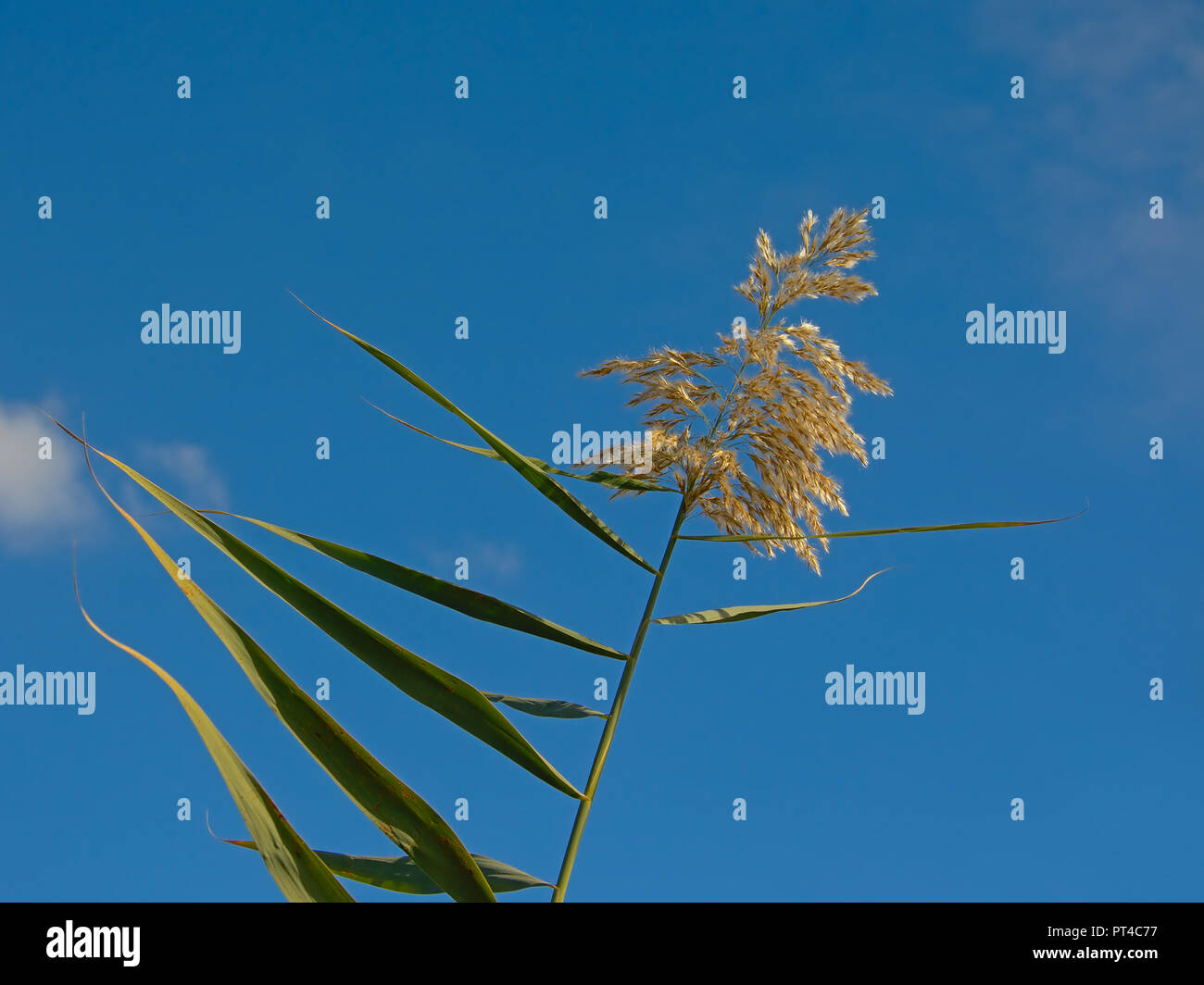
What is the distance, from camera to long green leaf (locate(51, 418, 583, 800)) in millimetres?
1208

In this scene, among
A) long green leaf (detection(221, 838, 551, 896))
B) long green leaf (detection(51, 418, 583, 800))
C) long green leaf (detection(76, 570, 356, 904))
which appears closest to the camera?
long green leaf (detection(76, 570, 356, 904))

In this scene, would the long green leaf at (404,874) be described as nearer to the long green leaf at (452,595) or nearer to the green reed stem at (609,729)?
the green reed stem at (609,729)

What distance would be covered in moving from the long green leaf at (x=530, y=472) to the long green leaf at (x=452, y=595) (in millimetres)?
204

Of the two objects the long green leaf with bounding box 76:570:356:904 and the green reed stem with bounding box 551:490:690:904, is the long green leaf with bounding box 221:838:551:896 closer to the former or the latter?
the green reed stem with bounding box 551:490:690:904

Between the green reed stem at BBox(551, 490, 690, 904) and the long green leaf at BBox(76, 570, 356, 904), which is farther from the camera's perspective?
the green reed stem at BBox(551, 490, 690, 904)

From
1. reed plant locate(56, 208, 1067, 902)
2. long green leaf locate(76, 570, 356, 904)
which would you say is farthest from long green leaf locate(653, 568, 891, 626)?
long green leaf locate(76, 570, 356, 904)

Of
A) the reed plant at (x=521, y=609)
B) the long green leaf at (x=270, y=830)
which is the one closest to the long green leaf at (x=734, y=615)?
the reed plant at (x=521, y=609)

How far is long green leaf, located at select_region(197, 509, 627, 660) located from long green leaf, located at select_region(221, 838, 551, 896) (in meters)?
0.37

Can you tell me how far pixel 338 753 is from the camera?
115 cm
